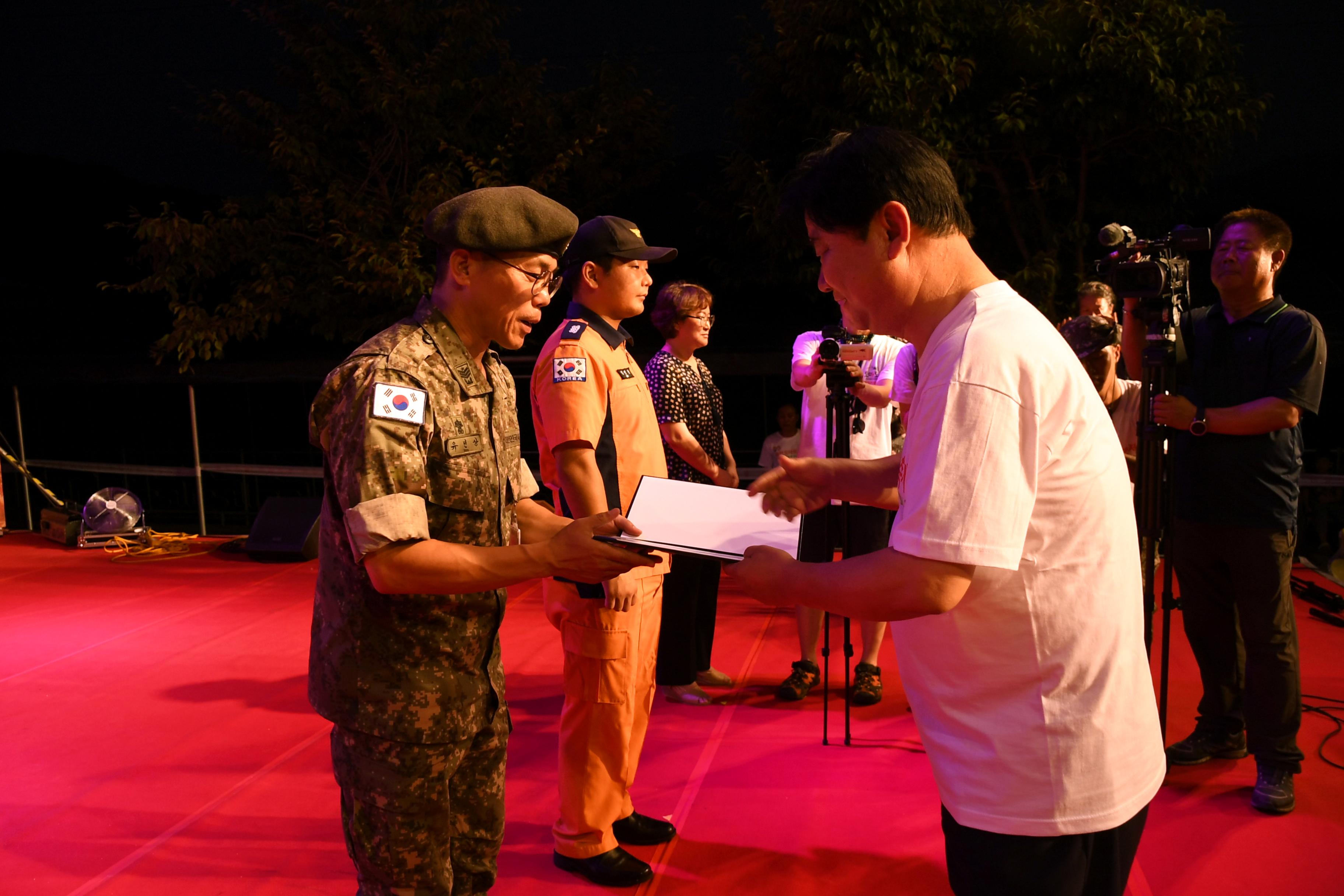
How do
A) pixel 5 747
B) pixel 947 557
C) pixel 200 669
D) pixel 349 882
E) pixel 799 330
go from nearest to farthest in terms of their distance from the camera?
pixel 947 557
pixel 349 882
pixel 5 747
pixel 200 669
pixel 799 330

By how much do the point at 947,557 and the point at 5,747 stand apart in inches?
157

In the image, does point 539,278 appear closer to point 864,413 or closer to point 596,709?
point 596,709

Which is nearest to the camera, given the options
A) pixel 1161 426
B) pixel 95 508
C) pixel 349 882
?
pixel 349 882

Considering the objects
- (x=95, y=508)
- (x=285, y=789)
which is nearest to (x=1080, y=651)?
(x=285, y=789)

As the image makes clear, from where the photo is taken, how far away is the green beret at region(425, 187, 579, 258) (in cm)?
162

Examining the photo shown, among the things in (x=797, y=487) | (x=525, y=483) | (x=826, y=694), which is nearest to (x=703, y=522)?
(x=797, y=487)

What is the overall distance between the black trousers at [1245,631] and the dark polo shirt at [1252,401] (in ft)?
0.23

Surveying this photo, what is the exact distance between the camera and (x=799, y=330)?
11594 millimetres

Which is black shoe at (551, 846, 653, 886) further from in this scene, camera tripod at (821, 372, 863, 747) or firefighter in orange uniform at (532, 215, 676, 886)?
camera tripod at (821, 372, 863, 747)

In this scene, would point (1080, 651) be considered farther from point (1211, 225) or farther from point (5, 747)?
point (1211, 225)

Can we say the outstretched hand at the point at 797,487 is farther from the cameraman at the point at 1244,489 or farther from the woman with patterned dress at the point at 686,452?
the woman with patterned dress at the point at 686,452

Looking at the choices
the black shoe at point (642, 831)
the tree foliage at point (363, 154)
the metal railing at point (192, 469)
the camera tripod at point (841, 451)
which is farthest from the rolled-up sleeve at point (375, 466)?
the tree foliage at point (363, 154)

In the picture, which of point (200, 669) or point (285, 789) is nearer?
point (285, 789)

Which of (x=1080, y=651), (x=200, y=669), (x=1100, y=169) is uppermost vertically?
(x=1100, y=169)
